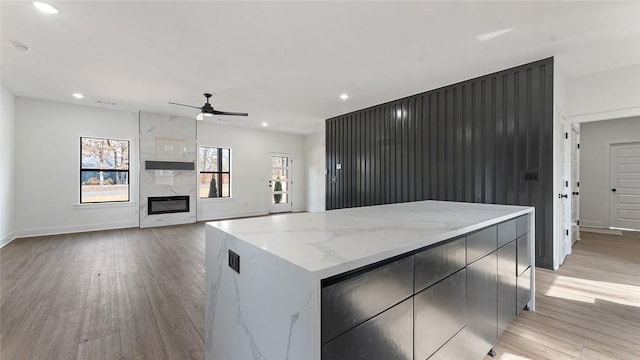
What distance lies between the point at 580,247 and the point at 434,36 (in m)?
4.65

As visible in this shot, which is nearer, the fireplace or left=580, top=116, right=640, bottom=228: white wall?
left=580, top=116, right=640, bottom=228: white wall

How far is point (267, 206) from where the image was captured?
9.03 m

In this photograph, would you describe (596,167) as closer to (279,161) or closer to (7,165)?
(279,161)

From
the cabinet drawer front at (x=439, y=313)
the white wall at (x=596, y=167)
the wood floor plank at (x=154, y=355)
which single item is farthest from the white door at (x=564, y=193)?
the wood floor plank at (x=154, y=355)

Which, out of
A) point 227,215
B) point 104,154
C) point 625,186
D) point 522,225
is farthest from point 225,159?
point 625,186

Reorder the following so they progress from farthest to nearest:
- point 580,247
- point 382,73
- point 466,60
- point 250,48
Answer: point 580,247
point 382,73
point 466,60
point 250,48

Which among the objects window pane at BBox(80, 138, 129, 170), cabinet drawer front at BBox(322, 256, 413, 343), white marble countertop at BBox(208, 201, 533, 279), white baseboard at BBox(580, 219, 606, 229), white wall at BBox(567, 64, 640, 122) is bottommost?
white baseboard at BBox(580, 219, 606, 229)

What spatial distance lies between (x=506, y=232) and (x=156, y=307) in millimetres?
3146

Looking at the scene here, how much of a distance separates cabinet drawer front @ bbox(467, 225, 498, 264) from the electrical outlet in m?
1.32

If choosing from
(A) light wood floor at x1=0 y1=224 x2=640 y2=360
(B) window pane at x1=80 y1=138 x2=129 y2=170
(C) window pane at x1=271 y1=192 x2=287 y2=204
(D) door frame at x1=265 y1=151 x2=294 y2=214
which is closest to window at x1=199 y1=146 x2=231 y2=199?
(D) door frame at x1=265 y1=151 x2=294 y2=214

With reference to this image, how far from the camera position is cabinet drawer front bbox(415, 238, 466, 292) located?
1252mm

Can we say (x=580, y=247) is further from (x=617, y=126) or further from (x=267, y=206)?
(x=267, y=206)

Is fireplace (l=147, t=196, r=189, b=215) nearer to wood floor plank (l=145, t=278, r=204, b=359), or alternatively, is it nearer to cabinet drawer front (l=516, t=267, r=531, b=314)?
wood floor plank (l=145, t=278, r=204, b=359)

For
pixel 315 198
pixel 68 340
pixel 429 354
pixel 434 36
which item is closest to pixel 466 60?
pixel 434 36
